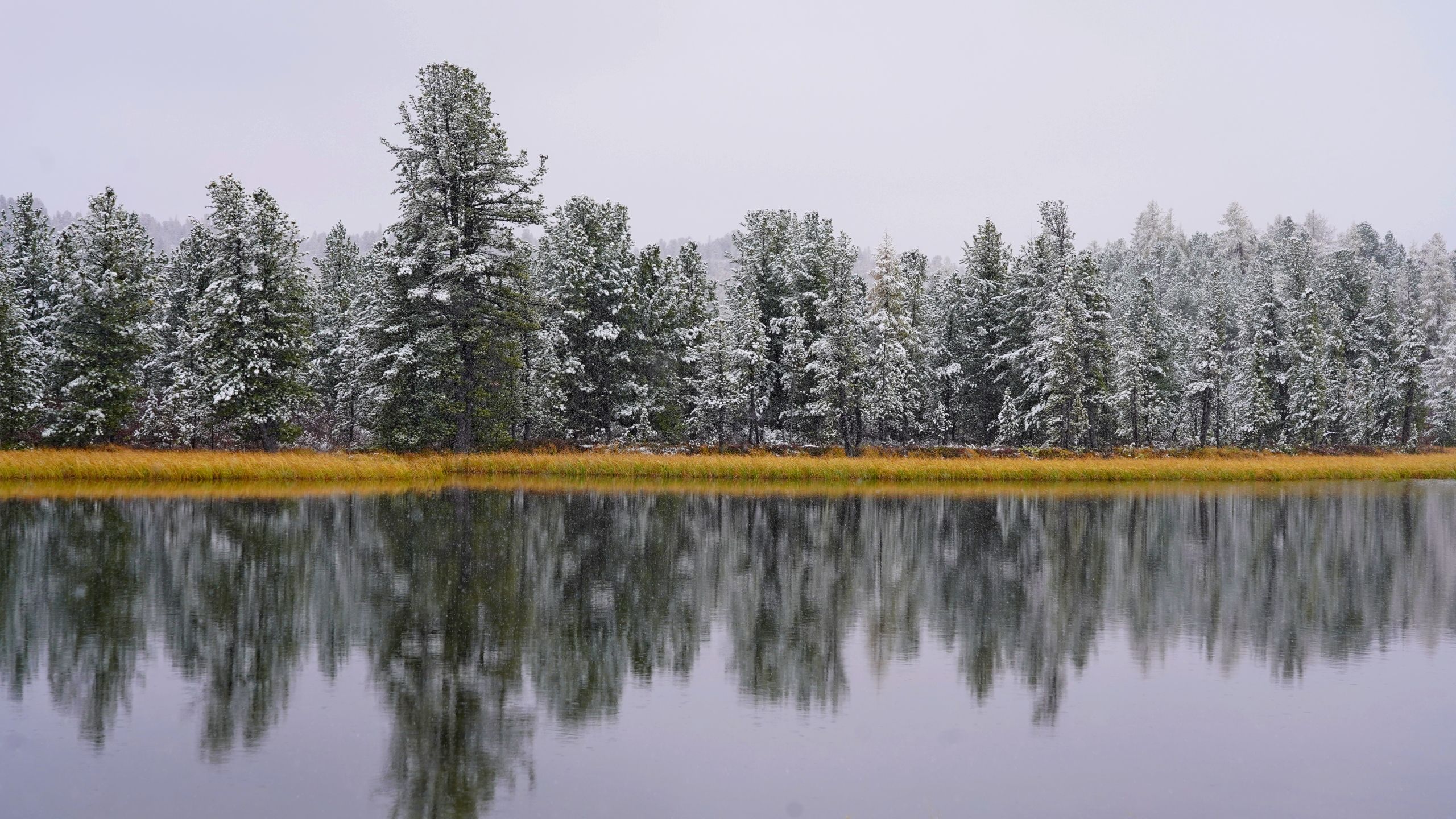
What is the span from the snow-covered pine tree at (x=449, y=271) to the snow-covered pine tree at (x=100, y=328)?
481 inches

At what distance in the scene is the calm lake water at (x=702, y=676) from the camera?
1040 centimetres

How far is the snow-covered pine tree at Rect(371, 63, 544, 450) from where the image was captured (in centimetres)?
4856

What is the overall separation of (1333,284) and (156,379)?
87.9 metres

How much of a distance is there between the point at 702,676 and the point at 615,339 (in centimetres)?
4627

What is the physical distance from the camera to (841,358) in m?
59.4

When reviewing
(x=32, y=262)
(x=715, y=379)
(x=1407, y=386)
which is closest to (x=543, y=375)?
(x=715, y=379)

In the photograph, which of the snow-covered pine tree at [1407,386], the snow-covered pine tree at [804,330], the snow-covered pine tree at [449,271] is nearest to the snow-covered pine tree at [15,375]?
the snow-covered pine tree at [449,271]

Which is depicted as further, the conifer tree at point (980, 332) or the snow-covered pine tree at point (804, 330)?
the conifer tree at point (980, 332)

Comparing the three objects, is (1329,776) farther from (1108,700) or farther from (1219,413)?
(1219,413)

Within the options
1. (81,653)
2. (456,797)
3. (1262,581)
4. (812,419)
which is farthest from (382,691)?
(812,419)

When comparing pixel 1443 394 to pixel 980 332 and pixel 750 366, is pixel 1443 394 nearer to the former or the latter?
pixel 980 332

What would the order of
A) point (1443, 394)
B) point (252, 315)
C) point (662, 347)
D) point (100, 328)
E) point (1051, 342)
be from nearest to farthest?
point (252, 315), point (100, 328), point (1051, 342), point (662, 347), point (1443, 394)

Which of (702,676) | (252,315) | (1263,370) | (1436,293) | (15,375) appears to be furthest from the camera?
(1436,293)

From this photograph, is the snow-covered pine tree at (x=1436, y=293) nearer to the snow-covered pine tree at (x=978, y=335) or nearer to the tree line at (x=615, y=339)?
the tree line at (x=615, y=339)
